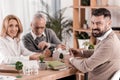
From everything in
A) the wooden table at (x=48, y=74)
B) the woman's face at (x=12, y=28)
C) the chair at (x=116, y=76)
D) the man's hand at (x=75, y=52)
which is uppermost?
the woman's face at (x=12, y=28)

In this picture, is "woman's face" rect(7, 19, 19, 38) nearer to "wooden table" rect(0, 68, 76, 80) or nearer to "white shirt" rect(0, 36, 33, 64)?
"white shirt" rect(0, 36, 33, 64)

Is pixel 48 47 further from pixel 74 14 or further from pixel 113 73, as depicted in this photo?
pixel 74 14

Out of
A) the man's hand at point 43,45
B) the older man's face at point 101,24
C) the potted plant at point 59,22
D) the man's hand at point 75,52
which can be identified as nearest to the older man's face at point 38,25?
the man's hand at point 43,45

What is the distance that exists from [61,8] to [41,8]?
46cm

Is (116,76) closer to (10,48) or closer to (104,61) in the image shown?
(104,61)

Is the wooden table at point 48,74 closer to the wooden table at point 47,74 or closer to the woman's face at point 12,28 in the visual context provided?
the wooden table at point 47,74

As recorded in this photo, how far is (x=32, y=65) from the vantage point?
2346mm

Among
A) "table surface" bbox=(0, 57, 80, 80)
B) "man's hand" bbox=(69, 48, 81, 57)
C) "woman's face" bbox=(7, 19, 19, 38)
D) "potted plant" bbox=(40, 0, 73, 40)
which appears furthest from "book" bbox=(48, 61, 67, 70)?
"potted plant" bbox=(40, 0, 73, 40)

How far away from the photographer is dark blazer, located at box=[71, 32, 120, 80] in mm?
2422

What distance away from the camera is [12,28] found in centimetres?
310

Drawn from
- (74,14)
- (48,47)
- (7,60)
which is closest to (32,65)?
(7,60)

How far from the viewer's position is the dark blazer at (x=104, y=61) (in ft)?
7.95

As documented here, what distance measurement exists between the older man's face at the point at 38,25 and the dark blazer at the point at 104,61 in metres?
1.18

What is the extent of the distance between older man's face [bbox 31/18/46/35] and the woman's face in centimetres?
45
